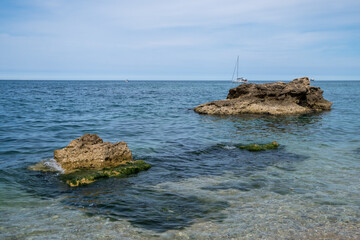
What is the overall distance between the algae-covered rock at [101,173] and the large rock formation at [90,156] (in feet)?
1.44

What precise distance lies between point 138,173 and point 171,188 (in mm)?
1971

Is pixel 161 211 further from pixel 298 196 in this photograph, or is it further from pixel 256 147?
pixel 256 147

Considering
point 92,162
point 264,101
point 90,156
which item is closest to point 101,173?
point 92,162

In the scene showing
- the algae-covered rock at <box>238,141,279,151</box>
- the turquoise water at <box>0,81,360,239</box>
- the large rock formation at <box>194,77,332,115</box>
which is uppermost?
the large rock formation at <box>194,77,332,115</box>

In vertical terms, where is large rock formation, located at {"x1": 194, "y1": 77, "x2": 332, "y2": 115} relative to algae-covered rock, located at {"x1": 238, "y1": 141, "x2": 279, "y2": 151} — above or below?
above

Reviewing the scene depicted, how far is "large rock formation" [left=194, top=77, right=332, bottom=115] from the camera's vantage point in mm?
28125

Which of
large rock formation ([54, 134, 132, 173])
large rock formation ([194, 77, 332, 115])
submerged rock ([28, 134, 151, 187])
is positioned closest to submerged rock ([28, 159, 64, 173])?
submerged rock ([28, 134, 151, 187])

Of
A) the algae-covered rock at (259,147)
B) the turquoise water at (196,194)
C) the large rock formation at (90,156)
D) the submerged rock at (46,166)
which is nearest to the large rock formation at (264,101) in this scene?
the turquoise water at (196,194)

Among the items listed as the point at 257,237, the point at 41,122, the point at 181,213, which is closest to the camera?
the point at 257,237

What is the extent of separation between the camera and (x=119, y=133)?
1895 cm

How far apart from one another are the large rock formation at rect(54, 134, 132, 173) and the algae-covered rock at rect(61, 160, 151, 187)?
17.3 inches

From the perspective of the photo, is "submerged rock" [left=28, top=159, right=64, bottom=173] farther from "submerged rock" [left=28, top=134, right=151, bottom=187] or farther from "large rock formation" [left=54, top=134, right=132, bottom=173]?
"large rock formation" [left=54, top=134, right=132, bottom=173]

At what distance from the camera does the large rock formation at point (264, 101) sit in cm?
2812

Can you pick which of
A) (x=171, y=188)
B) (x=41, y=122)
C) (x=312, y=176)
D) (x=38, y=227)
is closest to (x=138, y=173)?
(x=171, y=188)
